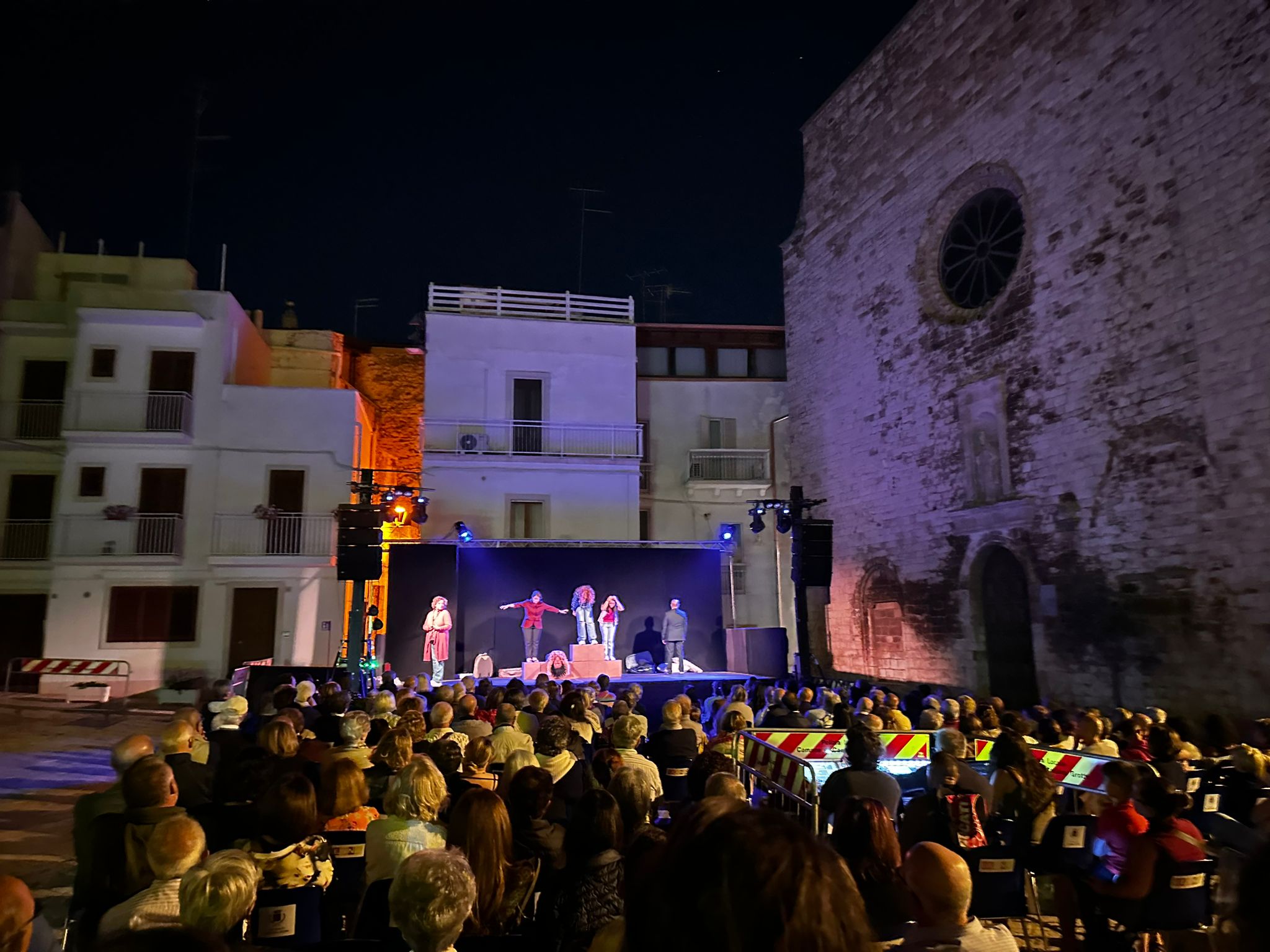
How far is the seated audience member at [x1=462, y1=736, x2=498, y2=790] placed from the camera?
4.48 metres

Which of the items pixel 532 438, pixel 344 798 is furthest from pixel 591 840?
pixel 532 438

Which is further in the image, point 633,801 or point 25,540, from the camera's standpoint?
point 25,540

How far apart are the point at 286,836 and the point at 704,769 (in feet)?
6.21

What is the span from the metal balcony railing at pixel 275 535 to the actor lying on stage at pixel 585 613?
5408mm

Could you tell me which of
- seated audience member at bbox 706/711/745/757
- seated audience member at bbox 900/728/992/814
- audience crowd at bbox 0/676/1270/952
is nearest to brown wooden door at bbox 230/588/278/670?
audience crowd at bbox 0/676/1270/952

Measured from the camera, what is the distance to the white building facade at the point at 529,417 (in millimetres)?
19422

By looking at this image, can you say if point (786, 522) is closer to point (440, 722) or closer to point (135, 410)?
point (440, 722)

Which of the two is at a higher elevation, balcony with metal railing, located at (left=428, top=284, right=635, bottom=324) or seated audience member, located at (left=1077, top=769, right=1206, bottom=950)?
balcony with metal railing, located at (left=428, top=284, right=635, bottom=324)

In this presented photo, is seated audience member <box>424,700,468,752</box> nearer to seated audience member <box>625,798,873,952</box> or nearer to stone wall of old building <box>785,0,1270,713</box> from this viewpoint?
seated audience member <box>625,798,873,952</box>

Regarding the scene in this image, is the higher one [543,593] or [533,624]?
[543,593]

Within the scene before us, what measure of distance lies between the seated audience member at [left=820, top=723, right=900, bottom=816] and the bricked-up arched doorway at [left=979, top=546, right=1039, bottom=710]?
1007 cm

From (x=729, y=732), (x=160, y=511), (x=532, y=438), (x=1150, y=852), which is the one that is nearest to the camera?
(x=1150, y=852)

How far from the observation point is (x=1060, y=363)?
1305cm

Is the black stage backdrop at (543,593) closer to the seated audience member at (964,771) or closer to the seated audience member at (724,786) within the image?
the seated audience member at (964,771)
